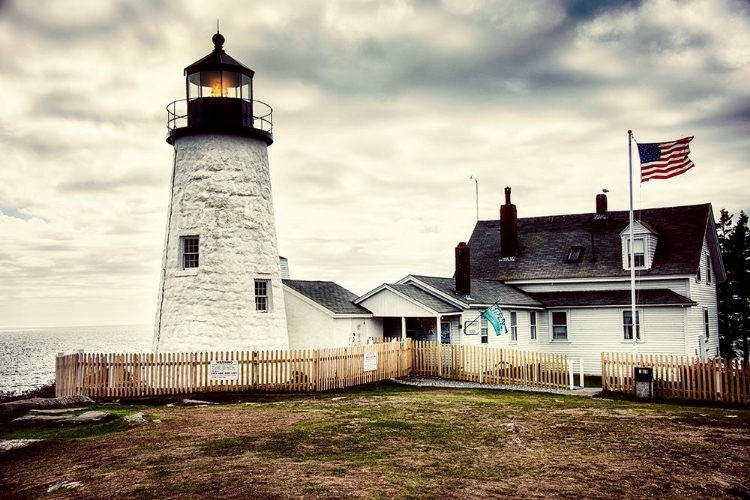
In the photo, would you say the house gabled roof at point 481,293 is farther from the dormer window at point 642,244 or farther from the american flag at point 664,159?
the american flag at point 664,159

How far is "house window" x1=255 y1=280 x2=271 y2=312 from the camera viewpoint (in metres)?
26.1

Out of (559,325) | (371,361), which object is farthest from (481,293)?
(371,361)

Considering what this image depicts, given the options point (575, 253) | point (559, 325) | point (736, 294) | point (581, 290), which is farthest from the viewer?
point (736, 294)

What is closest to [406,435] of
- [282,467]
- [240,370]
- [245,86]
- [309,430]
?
[309,430]

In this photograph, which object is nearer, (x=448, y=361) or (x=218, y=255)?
(x=218, y=255)

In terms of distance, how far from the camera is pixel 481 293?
32844 millimetres

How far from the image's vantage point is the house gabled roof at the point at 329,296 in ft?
98.2

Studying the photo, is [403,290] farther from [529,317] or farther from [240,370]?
[240,370]

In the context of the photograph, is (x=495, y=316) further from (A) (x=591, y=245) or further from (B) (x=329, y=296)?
(A) (x=591, y=245)

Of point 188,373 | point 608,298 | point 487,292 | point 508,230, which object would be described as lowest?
point 188,373

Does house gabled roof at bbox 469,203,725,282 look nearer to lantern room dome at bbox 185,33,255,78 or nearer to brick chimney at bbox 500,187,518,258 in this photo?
brick chimney at bbox 500,187,518,258

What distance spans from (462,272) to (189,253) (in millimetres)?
12901

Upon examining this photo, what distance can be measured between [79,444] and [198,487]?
4809 mm

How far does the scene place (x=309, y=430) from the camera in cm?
1398
